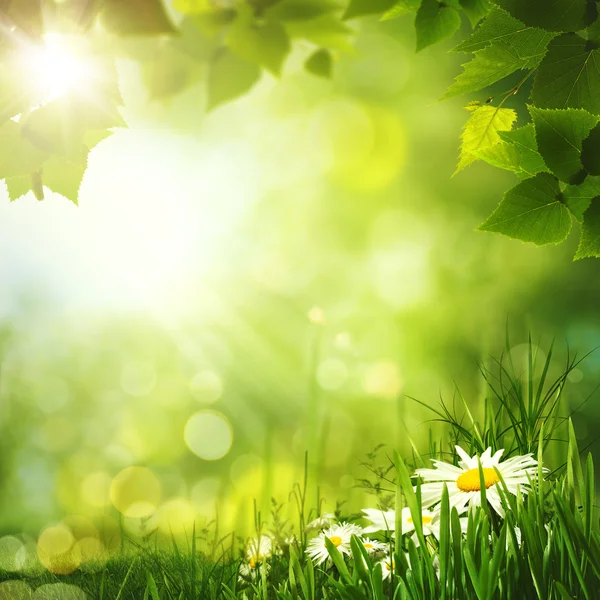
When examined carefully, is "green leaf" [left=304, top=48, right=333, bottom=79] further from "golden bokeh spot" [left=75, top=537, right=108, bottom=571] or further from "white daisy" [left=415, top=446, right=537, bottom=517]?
"golden bokeh spot" [left=75, top=537, right=108, bottom=571]

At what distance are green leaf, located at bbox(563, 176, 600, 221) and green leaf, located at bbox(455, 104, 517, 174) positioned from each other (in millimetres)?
215

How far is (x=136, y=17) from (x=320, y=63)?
0.99 ft

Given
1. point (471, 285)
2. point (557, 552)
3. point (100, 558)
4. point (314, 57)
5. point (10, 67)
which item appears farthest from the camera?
point (471, 285)

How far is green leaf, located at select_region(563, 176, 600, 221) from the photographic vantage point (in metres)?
0.67

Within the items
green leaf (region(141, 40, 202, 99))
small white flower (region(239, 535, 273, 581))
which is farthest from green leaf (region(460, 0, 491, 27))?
small white flower (region(239, 535, 273, 581))

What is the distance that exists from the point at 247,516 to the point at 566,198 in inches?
76.9

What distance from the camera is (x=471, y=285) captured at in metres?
6.32

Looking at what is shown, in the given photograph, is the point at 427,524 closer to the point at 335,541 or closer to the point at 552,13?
the point at 335,541

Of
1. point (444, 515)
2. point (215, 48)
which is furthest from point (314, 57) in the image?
point (444, 515)

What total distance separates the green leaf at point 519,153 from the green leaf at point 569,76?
4 centimetres

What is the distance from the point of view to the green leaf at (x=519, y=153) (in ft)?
2.29

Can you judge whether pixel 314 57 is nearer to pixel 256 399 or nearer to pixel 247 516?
pixel 247 516

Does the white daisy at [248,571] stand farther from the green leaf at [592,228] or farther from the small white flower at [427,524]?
the green leaf at [592,228]

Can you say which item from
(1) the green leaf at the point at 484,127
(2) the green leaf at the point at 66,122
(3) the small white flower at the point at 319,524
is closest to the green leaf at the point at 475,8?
(1) the green leaf at the point at 484,127
